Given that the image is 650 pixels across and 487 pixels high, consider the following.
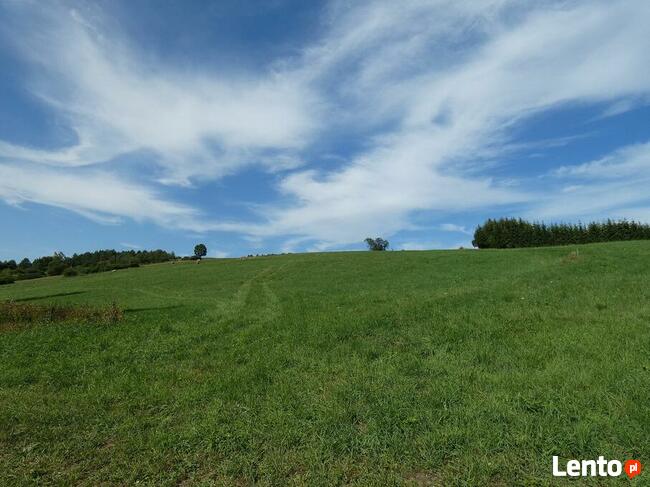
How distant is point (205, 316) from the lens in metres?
21.8

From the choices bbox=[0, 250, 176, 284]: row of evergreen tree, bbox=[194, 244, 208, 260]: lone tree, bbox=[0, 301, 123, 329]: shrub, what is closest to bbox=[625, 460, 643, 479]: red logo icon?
bbox=[0, 301, 123, 329]: shrub

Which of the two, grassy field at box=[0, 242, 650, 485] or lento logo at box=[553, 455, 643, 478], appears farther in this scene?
grassy field at box=[0, 242, 650, 485]

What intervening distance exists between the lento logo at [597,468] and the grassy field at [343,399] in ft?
0.56

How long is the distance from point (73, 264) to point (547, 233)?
132503mm

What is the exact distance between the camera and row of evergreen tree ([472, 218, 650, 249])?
98375mm

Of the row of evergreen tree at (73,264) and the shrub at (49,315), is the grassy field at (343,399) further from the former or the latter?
the row of evergreen tree at (73,264)

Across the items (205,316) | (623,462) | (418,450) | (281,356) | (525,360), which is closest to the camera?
(623,462)

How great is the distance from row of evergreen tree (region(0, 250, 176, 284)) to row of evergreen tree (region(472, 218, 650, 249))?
95306 millimetres

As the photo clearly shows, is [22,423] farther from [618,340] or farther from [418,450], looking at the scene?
[618,340]

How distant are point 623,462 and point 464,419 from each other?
7.61 ft

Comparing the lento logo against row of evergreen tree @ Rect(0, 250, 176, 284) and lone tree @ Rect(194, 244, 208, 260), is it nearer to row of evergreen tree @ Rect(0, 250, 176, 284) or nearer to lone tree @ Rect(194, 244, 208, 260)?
row of evergreen tree @ Rect(0, 250, 176, 284)

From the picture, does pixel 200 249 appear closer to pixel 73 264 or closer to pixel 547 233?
pixel 73 264

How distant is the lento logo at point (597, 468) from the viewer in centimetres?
551

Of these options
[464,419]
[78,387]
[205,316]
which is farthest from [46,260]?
[464,419]
